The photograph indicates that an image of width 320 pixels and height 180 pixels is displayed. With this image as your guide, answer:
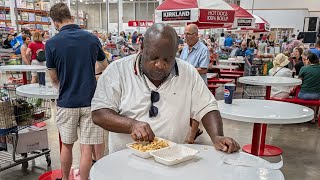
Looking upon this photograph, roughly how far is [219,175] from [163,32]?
0.71 meters

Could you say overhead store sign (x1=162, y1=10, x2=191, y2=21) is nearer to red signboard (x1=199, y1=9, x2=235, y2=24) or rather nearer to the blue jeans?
red signboard (x1=199, y1=9, x2=235, y2=24)

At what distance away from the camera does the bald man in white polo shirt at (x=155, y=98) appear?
1523 millimetres

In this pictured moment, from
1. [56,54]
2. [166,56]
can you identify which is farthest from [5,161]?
[166,56]

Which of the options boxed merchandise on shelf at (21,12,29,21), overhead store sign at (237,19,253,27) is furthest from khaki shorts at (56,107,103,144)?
boxed merchandise on shelf at (21,12,29,21)

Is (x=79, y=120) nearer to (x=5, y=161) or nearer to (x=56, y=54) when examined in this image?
(x=56, y=54)

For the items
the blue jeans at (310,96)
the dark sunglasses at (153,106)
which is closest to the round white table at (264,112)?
the dark sunglasses at (153,106)

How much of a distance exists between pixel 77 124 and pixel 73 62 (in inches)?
22.6

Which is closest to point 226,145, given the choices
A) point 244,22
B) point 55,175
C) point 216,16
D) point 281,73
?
point 55,175

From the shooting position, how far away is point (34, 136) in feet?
12.0

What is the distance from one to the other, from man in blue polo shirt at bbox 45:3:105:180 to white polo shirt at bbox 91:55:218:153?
1072 millimetres

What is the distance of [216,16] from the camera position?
5.54m

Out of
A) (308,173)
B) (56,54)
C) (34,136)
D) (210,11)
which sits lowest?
(308,173)

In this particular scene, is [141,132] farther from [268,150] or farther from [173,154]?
[268,150]

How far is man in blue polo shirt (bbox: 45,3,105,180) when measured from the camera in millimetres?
2596
